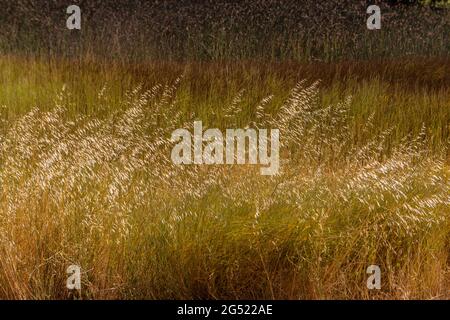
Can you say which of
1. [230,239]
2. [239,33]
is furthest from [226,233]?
[239,33]

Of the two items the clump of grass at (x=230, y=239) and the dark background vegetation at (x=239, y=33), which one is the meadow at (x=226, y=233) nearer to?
the clump of grass at (x=230, y=239)

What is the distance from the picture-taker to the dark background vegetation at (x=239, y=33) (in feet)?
25.0

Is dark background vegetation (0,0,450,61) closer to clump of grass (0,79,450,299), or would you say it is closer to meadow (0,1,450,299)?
meadow (0,1,450,299)

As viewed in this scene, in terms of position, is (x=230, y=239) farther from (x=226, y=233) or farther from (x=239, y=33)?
(x=239, y=33)

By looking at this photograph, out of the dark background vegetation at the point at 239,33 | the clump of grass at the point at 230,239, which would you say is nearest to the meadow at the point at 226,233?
the clump of grass at the point at 230,239

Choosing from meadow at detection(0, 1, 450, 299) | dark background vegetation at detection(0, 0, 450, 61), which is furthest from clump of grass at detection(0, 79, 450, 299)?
dark background vegetation at detection(0, 0, 450, 61)

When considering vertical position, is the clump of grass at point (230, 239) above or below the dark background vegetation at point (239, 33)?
below

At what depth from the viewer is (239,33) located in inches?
311

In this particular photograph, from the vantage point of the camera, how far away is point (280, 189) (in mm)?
3316

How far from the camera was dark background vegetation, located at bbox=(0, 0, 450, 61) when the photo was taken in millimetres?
7609
